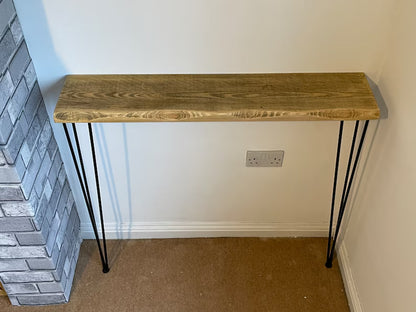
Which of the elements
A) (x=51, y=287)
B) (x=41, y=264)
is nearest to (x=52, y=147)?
(x=41, y=264)

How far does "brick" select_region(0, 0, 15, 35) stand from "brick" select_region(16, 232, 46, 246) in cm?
65

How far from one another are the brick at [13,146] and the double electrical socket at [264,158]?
2.58 ft

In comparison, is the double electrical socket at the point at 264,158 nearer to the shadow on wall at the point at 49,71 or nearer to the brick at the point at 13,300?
the shadow on wall at the point at 49,71

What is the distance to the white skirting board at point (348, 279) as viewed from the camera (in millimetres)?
1688

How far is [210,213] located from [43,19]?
3.30ft

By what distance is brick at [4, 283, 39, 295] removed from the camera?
5.47 feet

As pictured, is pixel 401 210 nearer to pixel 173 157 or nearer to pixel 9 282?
pixel 173 157

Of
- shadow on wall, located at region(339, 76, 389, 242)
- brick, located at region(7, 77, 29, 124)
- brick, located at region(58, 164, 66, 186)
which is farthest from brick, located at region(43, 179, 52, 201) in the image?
shadow on wall, located at region(339, 76, 389, 242)

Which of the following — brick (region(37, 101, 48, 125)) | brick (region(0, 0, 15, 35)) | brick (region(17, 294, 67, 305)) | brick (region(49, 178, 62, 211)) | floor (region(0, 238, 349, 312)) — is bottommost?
floor (region(0, 238, 349, 312))

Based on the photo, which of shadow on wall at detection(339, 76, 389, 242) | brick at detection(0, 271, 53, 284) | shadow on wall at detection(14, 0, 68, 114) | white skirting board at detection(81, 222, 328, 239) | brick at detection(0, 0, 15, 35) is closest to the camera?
brick at detection(0, 0, 15, 35)

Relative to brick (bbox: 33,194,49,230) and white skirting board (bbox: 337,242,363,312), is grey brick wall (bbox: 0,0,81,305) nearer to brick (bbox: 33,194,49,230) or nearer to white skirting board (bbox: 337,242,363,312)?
brick (bbox: 33,194,49,230)

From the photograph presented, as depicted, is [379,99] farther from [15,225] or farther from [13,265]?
[13,265]

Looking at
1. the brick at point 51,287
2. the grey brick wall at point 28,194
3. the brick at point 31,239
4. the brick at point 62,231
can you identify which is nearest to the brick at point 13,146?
the grey brick wall at point 28,194

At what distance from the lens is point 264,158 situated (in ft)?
5.51
